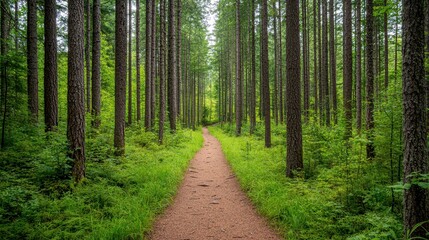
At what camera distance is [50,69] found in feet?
30.1

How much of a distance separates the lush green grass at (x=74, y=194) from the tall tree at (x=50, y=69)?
2.22ft

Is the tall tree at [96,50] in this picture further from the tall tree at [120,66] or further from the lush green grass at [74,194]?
the lush green grass at [74,194]

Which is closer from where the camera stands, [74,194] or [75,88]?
[74,194]

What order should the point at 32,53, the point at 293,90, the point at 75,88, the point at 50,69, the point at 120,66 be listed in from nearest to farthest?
the point at 75,88 → the point at 293,90 → the point at 120,66 → the point at 50,69 → the point at 32,53

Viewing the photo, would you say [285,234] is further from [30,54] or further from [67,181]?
[30,54]

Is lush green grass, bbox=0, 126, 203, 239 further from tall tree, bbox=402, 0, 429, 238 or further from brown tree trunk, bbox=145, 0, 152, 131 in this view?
brown tree trunk, bbox=145, 0, 152, 131

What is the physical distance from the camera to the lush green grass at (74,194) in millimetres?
4181

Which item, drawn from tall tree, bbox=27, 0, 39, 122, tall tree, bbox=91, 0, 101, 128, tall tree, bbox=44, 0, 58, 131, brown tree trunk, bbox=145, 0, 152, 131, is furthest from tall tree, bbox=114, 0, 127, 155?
brown tree trunk, bbox=145, 0, 152, 131

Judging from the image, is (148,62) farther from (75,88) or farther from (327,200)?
Result: (327,200)

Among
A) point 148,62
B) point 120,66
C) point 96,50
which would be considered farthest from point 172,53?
point 120,66

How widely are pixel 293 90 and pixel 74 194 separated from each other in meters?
6.49

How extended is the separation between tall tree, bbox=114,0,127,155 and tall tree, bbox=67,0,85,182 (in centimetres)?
260

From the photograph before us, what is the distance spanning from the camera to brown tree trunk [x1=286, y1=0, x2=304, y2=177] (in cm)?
703

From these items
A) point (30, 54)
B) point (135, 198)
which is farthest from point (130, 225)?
point (30, 54)
